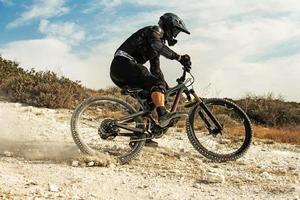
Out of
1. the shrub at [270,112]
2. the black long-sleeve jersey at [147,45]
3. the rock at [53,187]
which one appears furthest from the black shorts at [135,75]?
the shrub at [270,112]

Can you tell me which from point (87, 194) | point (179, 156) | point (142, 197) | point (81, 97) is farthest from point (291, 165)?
point (81, 97)

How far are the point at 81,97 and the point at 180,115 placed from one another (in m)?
8.06

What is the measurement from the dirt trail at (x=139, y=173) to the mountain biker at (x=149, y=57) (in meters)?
0.99

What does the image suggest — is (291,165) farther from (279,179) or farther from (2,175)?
(2,175)

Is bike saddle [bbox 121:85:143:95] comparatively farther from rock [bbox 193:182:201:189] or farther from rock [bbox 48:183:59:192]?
rock [bbox 48:183:59:192]

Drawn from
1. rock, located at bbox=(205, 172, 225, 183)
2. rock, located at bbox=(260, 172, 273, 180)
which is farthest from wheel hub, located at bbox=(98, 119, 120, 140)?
rock, located at bbox=(260, 172, 273, 180)

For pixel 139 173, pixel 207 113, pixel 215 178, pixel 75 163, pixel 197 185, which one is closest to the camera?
pixel 197 185

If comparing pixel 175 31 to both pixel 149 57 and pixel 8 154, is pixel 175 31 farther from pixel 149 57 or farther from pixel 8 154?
pixel 8 154

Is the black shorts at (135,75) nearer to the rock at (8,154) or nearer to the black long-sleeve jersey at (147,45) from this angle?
the black long-sleeve jersey at (147,45)

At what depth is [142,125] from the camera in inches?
322

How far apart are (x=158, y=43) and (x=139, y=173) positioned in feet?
6.50

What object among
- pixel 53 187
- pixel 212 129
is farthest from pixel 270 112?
pixel 53 187

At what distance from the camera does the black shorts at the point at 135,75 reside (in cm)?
802

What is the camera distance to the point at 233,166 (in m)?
8.27
